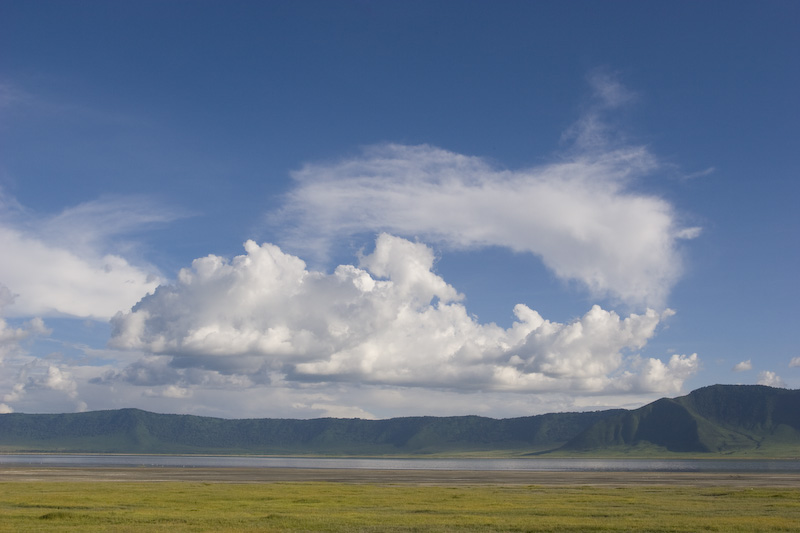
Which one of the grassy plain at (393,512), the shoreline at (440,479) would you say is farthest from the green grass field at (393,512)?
the shoreline at (440,479)

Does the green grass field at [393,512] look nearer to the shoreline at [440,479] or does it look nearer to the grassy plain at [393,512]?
the grassy plain at [393,512]

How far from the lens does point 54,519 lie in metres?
54.2

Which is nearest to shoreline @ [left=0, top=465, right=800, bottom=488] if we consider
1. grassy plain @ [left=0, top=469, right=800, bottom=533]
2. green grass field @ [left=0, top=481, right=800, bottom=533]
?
green grass field @ [left=0, top=481, right=800, bottom=533]

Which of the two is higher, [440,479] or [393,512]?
[393,512]

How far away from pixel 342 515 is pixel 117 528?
1925 centimetres

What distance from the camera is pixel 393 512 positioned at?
2480 inches

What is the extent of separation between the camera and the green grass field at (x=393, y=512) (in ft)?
168

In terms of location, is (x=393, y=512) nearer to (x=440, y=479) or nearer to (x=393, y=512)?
(x=393, y=512)

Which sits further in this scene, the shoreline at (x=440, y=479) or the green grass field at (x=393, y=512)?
the shoreline at (x=440, y=479)

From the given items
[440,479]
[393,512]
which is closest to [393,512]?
[393,512]

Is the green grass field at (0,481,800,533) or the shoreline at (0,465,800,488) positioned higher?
the green grass field at (0,481,800,533)

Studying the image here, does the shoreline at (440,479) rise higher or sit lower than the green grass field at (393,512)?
lower

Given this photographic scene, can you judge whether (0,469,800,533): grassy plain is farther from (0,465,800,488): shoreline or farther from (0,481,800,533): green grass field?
(0,465,800,488): shoreline

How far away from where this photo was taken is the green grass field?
2018 inches
